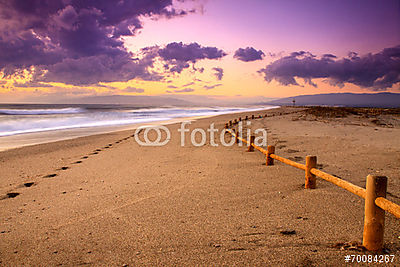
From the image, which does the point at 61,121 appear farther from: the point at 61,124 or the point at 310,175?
the point at 310,175

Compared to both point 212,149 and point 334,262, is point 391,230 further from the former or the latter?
point 212,149

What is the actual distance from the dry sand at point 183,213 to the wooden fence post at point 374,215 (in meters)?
0.24

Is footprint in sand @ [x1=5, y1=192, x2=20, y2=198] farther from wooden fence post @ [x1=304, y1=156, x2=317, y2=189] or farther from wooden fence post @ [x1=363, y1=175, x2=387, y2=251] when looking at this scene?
wooden fence post @ [x1=363, y1=175, x2=387, y2=251]

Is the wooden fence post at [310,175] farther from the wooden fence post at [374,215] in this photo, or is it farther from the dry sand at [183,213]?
the wooden fence post at [374,215]

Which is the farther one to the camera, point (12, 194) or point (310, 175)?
point (12, 194)

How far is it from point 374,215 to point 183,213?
2.65 m

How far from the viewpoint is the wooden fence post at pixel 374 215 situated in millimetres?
2674

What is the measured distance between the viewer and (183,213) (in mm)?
4137

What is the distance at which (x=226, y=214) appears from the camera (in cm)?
407

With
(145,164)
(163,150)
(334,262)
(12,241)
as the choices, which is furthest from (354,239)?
(163,150)

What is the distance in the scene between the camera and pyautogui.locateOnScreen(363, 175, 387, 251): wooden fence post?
2674 mm
